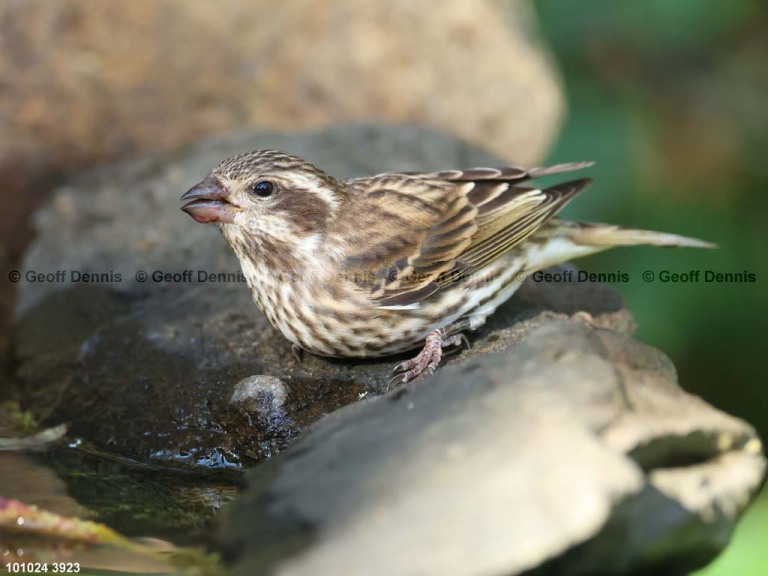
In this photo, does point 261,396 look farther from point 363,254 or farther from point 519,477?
point 519,477

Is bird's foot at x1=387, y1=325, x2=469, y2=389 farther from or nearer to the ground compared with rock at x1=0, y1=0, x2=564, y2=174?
nearer to the ground

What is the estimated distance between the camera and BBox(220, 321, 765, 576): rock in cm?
251

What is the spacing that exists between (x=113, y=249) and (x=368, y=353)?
6.62 ft

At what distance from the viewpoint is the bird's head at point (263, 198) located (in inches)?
180

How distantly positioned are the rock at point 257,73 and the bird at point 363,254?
8.00 feet

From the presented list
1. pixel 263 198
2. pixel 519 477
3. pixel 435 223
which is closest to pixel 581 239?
pixel 435 223

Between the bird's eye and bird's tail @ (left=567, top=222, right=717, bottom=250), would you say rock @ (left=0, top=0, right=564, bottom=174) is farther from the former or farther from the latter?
the bird's eye

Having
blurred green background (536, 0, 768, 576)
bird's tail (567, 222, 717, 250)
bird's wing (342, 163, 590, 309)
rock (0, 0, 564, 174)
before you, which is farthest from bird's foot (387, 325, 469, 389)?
rock (0, 0, 564, 174)

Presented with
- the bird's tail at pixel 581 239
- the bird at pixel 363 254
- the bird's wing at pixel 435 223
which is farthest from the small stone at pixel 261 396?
the bird's tail at pixel 581 239

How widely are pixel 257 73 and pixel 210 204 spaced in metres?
3.06

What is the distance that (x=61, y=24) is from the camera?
6.64 meters

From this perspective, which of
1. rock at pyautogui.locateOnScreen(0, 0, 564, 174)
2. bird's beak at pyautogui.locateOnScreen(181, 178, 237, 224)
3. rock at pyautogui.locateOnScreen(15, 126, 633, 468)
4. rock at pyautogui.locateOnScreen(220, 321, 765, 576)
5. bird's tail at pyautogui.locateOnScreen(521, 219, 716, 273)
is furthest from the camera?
rock at pyautogui.locateOnScreen(0, 0, 564, 174)

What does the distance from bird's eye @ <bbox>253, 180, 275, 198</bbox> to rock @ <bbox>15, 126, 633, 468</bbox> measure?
763 millimetres

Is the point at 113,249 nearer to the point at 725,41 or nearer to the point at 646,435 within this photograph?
the point at 646,435
